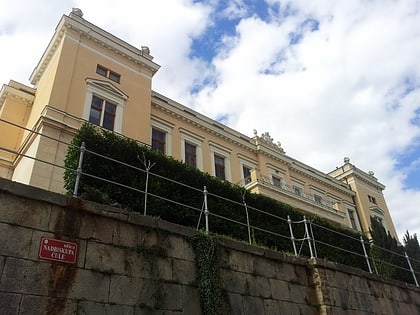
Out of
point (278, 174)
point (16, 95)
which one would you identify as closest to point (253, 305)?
point (16, 95)

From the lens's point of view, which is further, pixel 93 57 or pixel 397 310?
pixel 93 57

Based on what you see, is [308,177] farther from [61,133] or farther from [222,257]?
[222,257]

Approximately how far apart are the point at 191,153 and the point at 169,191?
1344 cm

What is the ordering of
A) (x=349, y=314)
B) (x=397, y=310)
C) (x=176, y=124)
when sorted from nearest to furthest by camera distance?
(x=349, y=314), (x=397, y=310), (x=176, y=124)

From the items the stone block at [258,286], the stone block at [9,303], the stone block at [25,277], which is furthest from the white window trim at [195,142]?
the stone block at [9,303]

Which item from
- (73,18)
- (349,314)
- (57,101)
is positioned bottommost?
(349,314)

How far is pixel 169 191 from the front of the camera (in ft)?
37.6

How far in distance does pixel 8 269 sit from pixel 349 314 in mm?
7429

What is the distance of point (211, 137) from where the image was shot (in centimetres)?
2670

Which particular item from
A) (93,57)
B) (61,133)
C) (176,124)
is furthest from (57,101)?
(176,124)

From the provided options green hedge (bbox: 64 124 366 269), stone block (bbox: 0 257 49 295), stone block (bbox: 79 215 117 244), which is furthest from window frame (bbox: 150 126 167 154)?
stone block (bbox: 0 257 49 295)

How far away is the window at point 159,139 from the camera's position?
22641 millimetres

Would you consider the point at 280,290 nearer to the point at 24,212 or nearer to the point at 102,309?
the point at 102,309

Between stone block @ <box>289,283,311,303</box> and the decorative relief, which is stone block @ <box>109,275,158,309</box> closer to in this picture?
stone block @ <box>289,283,311,303</box>
